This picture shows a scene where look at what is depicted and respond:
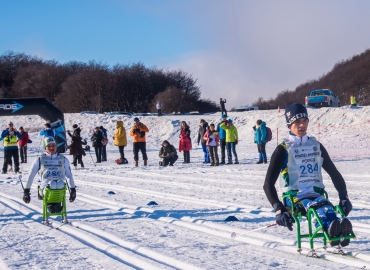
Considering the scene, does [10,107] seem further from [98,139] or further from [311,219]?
[311,219]

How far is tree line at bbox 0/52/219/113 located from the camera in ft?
181

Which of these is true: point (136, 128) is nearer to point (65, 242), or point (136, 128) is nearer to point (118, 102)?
point (65, 242)

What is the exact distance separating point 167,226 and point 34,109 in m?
15.8

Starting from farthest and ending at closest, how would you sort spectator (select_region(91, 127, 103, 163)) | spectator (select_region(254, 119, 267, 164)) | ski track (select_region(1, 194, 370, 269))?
1. spectator (select_region(91, 127, 103, 163))
2. spectator (select_region(254, 119, 267, 164))
3. ski track (select_region(1, 194, 370, 269))

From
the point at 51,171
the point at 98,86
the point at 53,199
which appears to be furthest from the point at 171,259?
the point at 98,86

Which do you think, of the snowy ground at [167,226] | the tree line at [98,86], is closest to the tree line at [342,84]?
the tree line at [98,86]

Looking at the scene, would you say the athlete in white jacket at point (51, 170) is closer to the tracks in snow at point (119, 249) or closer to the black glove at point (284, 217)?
the tracks in snow at point (119, 249)

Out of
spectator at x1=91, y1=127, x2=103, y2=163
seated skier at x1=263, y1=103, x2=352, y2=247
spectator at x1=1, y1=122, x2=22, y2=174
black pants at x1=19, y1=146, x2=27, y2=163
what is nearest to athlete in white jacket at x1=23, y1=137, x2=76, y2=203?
seated skier at x1=263, y1=103, x2=352, y2=247

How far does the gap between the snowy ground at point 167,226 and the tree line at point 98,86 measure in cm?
3916

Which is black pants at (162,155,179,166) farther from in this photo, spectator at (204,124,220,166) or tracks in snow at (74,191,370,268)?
tracks in snow at (74,191,370,268)

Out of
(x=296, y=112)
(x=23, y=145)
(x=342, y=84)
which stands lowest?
(x=296, y=112)

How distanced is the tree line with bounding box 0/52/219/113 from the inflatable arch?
100.0 feet

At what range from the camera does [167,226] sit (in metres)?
7.21

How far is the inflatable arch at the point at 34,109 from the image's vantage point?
69.6 ft
